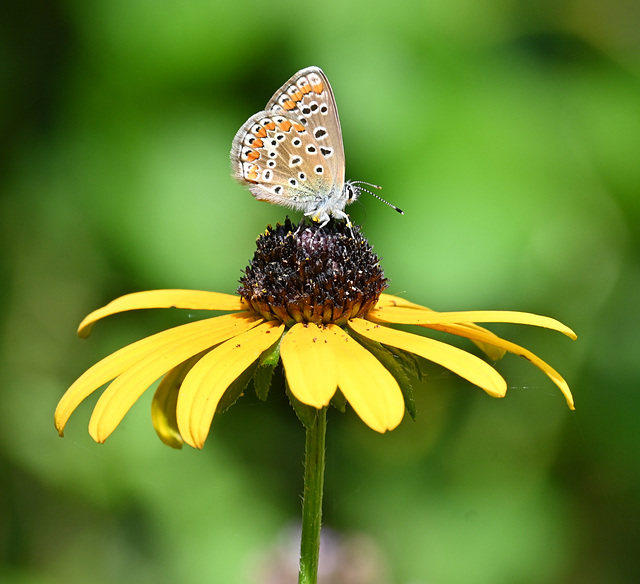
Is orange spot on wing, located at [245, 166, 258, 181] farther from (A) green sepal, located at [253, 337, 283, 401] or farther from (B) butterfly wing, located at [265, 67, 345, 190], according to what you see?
(A) green sepal, located at [253, 337, 283, 401]

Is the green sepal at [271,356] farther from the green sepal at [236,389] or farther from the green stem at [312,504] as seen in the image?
the green stem at [312,504]

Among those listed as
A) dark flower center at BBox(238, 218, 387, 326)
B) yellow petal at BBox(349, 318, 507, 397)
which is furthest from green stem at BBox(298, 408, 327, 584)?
dark flower center at BBox(238, 218, 387, 326)

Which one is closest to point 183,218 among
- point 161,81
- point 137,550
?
point 161,81

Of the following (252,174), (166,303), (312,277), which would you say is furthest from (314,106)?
(166,303)

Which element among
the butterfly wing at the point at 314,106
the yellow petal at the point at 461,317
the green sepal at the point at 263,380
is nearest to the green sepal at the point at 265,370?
the green sepal at the point at 263,380

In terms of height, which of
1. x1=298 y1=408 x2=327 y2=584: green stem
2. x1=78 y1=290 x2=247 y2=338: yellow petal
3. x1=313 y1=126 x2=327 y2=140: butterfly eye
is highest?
x1=313 y1=126 x2=327 y2=140: butterfly eye

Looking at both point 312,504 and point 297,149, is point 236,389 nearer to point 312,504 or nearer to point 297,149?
point 312,504
